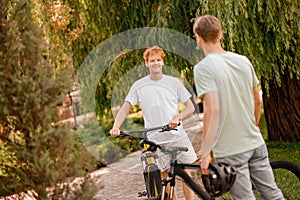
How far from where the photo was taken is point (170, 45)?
8000mm

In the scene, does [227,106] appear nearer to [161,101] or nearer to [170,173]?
[170,173]

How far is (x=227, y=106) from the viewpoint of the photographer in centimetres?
378

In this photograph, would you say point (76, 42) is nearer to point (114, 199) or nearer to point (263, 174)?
point (114, 199)

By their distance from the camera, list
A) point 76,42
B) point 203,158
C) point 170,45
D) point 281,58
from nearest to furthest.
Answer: point 203,158, point 170,45, point 281,58, point 76,42

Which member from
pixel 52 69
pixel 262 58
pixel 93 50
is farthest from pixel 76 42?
pixel 52 69

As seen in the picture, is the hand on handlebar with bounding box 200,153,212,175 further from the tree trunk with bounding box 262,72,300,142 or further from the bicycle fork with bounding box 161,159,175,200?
the tree trunk with bounding box 262,72,300,142

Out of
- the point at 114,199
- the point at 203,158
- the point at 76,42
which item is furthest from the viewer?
the point at 76,42

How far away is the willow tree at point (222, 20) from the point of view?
7477 millimetres

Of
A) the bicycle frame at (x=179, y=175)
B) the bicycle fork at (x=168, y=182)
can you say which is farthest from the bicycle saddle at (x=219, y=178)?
the bicycle fork at (x=168, y=182)

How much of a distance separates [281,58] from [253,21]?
3.80ft

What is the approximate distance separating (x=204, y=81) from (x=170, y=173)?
82 centimetres

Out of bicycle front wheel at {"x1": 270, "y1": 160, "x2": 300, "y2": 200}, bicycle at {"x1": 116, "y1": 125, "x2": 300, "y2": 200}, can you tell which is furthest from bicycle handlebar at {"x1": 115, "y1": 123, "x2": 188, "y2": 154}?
bicycle front wheel at {"x1": 270, "y1": 160, "x2": 300, "y2": 200}

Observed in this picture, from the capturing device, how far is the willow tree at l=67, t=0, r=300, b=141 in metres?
7.48

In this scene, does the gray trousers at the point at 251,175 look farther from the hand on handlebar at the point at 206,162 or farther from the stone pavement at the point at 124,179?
the stone pavement at the point at 124,179
